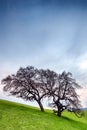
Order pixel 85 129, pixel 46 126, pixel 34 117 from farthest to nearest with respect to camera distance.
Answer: pixel 85 129, pixel 34 117, pixel 46 126

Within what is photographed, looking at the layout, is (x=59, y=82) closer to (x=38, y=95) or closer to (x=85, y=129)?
(x=38, y=95)

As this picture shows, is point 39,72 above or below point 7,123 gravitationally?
above

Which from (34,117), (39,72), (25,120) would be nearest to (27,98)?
(39,72)

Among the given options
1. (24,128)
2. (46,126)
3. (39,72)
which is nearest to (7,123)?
(24,128)

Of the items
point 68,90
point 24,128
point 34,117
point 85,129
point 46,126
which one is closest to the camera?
point 24,128

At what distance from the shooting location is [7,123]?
43.4m

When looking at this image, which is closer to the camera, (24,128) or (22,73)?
(24,128)

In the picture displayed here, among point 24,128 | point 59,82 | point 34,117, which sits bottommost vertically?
point 24,128

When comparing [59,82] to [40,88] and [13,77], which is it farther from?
[13,77]

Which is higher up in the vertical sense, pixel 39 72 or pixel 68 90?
pixel 39 72

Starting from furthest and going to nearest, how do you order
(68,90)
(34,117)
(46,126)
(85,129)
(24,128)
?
(68,90), (85,129), (34,117), (46,126), (24,128)

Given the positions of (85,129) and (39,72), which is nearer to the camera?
(85,129)

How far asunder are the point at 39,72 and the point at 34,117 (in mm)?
18703

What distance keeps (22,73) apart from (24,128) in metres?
26.8
